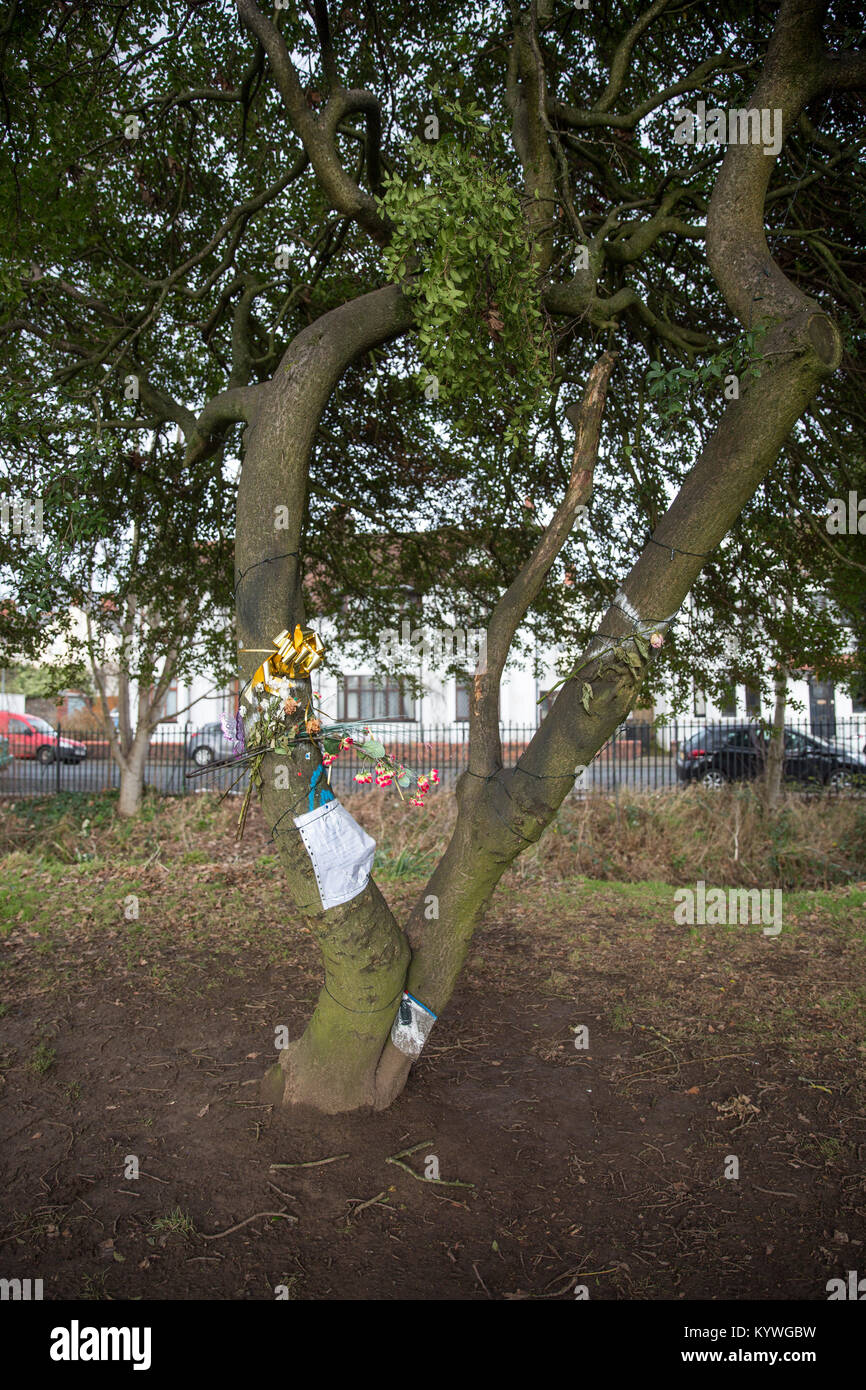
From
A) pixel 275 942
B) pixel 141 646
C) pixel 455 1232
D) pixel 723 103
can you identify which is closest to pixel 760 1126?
pixel 455 1232

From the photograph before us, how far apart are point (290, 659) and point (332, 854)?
0.78m

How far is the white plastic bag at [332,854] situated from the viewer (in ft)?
11.2

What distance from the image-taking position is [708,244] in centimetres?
386

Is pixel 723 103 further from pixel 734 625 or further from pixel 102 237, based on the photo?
pixel 102 237

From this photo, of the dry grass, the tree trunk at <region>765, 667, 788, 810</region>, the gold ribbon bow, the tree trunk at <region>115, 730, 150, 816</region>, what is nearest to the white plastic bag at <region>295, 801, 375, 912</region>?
the gold ribbon bow

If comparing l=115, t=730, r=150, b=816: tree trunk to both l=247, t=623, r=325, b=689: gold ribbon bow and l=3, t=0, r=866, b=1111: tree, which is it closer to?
l=3, t=0, r=866, b=1111: tree

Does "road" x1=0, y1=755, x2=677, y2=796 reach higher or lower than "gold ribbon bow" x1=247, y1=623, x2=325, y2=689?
lower

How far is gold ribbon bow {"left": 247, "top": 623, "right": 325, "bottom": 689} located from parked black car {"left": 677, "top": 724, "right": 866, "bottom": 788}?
1140cm

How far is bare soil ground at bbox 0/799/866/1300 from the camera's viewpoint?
9.55ft

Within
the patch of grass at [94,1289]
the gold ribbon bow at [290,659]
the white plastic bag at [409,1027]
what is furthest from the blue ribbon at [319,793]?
the patch of grass at [94,1289]

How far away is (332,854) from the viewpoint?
3426mm

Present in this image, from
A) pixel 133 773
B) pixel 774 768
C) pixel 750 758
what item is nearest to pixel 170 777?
pixel 133 773

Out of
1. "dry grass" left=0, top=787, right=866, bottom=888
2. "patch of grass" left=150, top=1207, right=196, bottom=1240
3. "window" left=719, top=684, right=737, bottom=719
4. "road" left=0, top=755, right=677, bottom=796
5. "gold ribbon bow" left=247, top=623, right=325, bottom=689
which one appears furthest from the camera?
"road" left=0, top=755, right=677, bottom=796

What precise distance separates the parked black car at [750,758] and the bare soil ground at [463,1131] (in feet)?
27.9
